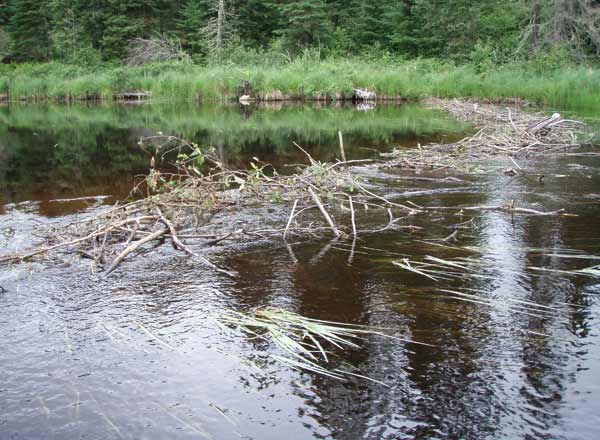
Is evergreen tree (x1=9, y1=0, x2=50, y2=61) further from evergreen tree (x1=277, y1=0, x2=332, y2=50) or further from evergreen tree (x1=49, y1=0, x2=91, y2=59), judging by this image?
evergreen tree (x1=277, y1=0, x2=332, y2=50)

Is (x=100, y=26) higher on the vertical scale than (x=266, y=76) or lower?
higher

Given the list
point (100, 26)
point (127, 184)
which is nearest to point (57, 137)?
point (127, 184)

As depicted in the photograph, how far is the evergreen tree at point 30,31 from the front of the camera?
42688 mm

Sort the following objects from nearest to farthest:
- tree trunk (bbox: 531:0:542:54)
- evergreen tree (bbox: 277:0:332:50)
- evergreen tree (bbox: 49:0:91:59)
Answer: tree trunk (bbox: 531:0:542:54) → evergreen tree (bbox: 277:0:332:50) → evergreen tree (bbox: 49:0:91:59)

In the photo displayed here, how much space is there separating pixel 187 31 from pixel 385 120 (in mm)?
28466

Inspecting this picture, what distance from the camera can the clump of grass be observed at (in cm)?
352

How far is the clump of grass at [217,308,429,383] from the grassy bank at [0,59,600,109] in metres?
19.4

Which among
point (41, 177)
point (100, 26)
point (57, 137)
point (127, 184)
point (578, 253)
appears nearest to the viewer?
point (578, 253)

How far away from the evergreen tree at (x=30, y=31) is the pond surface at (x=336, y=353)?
4039 cm

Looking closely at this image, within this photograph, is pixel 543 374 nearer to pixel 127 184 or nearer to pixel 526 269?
pixel 526 269

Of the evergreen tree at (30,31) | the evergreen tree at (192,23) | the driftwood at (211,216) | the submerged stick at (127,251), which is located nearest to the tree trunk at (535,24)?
the evergreen tree at (192,23)

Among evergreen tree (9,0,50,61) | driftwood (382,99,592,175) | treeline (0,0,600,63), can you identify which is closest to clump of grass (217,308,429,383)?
driftwood (382,99,592,175)

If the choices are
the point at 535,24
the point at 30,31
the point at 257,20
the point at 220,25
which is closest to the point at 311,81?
the point at 535,24

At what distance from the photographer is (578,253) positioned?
5.39 meters
